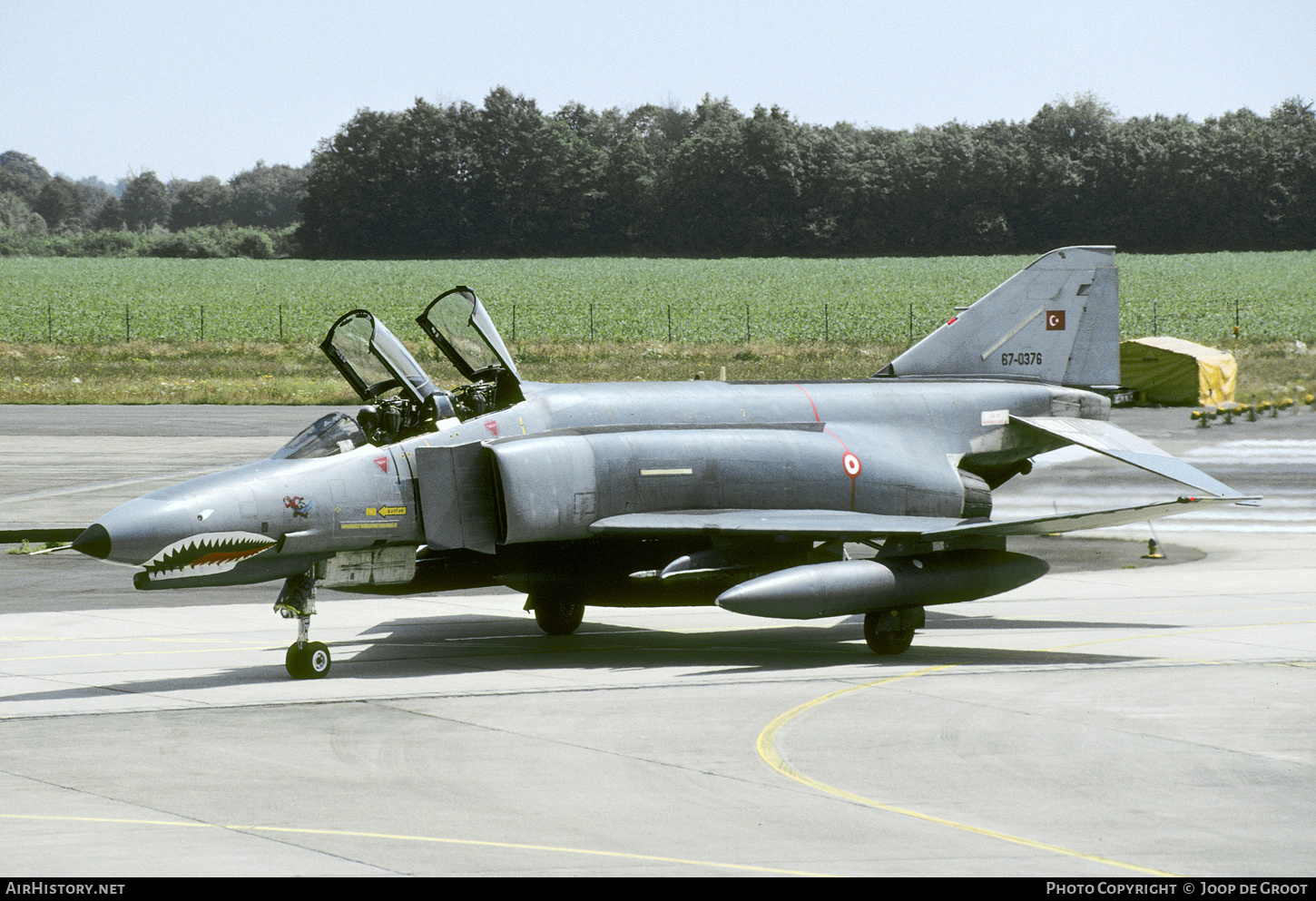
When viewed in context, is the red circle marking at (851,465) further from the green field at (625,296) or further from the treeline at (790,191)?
the treeline at (790,191)

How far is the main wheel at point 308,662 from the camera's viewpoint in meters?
13.3

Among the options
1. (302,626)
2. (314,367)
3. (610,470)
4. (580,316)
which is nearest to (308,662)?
(302,626)

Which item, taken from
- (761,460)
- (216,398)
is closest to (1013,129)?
(216,398)

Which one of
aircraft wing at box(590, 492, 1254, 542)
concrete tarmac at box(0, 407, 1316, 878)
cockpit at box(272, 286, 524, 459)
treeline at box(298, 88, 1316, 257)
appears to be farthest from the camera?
treeline at box(298, 88, 1316, 257)

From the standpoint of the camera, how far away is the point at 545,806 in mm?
8844

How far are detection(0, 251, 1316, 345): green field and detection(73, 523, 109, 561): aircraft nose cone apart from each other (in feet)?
153

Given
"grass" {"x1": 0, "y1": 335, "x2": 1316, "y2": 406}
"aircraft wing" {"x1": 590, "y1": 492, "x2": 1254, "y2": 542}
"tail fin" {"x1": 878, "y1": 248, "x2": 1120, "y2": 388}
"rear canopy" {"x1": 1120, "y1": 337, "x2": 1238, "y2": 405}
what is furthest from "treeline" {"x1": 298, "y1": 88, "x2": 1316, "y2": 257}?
"aircraft wing" {"x1": 590, "y1": 492, "x2": 1254, "y2": 542}

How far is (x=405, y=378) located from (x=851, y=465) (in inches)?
193

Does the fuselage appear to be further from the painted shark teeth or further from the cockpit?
the cockpit

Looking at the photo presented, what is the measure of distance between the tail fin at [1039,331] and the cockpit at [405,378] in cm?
565

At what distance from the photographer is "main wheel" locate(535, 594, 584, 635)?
16.2 meters

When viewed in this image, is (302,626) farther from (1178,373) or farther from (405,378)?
(1178,373)

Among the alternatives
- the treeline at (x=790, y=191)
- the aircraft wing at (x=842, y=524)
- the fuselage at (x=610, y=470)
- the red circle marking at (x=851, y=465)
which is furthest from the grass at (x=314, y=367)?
the treeline at (x=790, y=191)

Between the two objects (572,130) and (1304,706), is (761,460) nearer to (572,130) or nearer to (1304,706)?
(1304,706)
